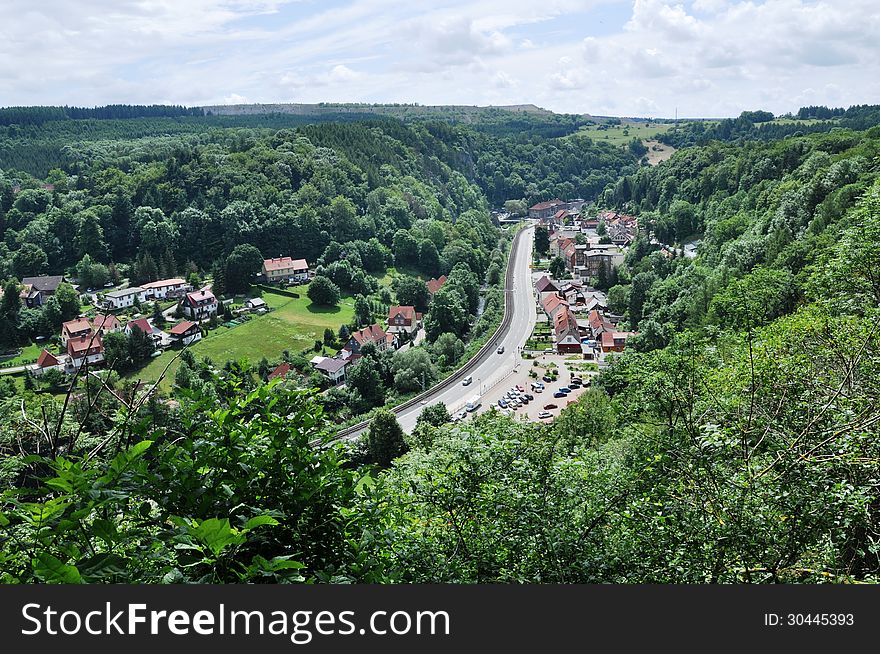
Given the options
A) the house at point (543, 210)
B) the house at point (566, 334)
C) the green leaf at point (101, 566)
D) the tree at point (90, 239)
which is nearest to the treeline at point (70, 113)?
the tree at point (90, 239)

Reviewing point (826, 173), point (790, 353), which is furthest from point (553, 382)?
point (790, 353)

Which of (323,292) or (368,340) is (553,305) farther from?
(323,292)

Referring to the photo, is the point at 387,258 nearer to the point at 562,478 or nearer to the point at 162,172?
the point at 162,172

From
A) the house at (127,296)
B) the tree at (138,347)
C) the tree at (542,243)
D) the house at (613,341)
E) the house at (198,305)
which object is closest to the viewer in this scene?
the tree at (138,347)

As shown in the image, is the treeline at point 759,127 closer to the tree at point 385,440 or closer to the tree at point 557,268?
the tree at point 557,268

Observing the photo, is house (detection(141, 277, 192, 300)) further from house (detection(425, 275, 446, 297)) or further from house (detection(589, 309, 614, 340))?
house (detection(589, 309, 614, 340))
